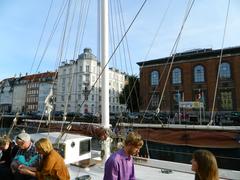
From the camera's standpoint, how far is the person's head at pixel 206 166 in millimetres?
1889

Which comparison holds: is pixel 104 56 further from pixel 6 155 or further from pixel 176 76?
pixel 176 76

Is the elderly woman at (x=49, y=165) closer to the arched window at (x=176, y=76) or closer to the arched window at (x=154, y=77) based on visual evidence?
the arched window at (x=176, y=76)

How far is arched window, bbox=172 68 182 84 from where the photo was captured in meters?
43.0

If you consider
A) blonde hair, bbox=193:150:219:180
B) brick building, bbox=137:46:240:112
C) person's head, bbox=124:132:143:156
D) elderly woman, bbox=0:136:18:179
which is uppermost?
brick building, bbox=137:46:240:112

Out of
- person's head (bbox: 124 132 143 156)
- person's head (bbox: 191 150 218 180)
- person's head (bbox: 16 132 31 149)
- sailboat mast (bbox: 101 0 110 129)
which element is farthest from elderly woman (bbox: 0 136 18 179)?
person's head (bbox: 191 150 218 180)

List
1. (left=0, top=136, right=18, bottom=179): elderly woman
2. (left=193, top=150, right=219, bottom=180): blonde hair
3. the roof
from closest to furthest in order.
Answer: (left=193, top=150, right=219, bottom=180): blonde hair, (left=0, top=136, right=18, bottom=179): elderly woman, the roof

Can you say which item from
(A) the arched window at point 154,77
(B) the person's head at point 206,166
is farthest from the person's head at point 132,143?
(A) the arched window at point 154,77

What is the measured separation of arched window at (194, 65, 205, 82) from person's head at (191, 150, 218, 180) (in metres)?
42.2

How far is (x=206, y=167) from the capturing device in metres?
1.90

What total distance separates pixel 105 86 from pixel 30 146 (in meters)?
2.54

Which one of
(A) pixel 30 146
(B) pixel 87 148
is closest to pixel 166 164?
(B) pixel 87 148

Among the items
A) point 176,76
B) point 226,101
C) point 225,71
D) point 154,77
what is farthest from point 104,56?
point 154,77

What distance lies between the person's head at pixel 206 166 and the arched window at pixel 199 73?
42181 mm

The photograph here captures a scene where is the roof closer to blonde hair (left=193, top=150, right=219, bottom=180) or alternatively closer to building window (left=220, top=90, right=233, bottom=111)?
building window (left=220, top=90, right=233, bottom=111)
